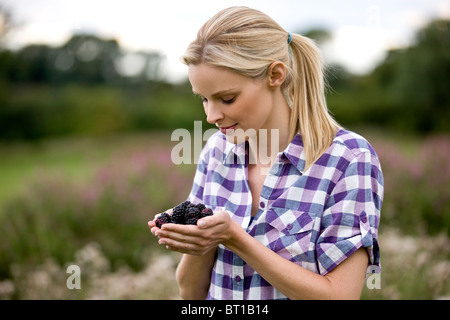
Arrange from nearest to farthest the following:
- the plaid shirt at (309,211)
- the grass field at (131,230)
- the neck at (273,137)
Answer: the plaid shirt at (309,211), the neck at (273,137), the grass field at (131,230)

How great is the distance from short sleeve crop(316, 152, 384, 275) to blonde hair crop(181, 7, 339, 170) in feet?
0.49

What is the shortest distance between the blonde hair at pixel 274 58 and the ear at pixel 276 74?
0.08 feet

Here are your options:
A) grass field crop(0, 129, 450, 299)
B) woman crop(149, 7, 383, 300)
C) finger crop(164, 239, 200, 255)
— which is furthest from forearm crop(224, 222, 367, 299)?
grass field crop(0, 129, 450, 299)

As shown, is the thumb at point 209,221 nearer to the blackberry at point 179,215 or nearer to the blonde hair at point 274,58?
the blackberry at point 179,215

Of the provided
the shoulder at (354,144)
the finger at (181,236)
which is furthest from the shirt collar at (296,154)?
the finger at (181,236)

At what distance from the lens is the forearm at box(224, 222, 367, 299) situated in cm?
160

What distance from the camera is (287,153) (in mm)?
1773

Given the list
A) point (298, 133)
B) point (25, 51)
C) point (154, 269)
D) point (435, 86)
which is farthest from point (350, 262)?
point (25, 51)

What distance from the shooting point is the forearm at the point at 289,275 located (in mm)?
1601

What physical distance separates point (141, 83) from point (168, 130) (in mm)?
1847

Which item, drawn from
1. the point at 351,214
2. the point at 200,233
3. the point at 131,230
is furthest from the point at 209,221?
the point at 131,230

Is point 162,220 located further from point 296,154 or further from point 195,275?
point 296,154

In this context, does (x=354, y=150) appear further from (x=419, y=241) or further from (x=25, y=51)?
(x=25, y=51)

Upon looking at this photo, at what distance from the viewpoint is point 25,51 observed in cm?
1258
